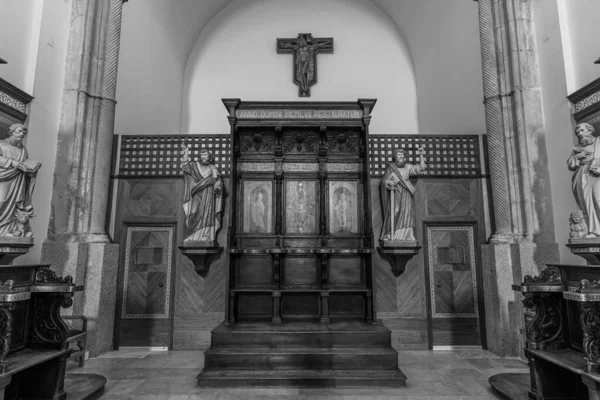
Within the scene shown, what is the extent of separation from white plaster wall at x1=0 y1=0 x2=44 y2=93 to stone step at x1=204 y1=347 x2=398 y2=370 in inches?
155

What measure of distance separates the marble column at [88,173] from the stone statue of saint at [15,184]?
0.90m

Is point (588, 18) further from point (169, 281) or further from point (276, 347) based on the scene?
point (169, 281)

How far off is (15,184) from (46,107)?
1405 millimetres

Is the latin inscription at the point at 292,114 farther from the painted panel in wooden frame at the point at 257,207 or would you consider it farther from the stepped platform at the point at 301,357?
the stepped platform at the point at 301,357

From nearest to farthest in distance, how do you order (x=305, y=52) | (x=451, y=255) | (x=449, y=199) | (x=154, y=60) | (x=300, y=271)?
(x=300, y=271), (x=451, y=255), (x=449, y=199), (x=154, y=60), (x=305, y=52)

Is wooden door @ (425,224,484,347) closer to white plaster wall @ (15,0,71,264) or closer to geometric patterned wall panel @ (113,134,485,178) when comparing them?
Result: geometric patterned wall panel @ (113,134,485,178)

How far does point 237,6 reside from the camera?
8508mm

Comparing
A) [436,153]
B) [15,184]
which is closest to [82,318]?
[15,184]

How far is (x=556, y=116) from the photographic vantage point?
15.4 feet

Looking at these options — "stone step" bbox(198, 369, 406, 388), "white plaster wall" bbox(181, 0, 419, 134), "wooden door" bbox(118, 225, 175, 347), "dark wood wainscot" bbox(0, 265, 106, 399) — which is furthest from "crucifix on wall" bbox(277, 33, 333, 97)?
"dark wood wainscot" bbox(0, 265, 106, 399)

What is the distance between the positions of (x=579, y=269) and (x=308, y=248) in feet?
10.3

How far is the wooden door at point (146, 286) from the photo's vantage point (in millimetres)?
5539

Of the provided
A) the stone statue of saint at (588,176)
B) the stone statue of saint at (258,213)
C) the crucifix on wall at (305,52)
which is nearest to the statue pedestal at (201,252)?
the stone statue of saint at (258,213)

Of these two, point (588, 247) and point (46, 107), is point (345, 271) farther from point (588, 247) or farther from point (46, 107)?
point (46, 107)
